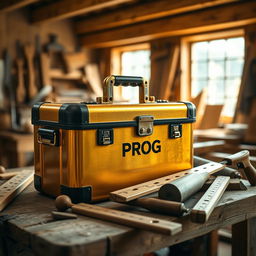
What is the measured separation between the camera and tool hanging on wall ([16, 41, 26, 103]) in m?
5.61

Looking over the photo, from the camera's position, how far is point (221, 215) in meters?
1.40

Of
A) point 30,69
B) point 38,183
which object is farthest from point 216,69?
point 38,183

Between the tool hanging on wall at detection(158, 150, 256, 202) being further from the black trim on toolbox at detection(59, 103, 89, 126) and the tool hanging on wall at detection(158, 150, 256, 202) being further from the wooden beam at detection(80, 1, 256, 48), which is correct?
the wooden beam at detection(80, 1, 256, 48)

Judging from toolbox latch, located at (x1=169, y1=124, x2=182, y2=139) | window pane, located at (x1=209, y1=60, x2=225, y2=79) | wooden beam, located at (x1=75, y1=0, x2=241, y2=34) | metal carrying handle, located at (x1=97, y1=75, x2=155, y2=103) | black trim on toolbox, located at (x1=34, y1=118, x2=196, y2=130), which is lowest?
toolbox latch, located at (x1=169, y1=124, x2=182, y2=139)

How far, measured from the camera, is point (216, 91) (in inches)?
196

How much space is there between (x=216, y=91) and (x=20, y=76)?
2.67 metres

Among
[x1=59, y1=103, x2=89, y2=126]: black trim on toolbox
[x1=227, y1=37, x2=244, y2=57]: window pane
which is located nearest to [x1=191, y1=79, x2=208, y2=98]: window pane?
[x1=227, y1=37, x2=244, y2=57]: window pane

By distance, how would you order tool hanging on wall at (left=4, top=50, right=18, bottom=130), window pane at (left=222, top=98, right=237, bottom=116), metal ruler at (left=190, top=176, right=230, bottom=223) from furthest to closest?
tool hanging on wall at (left=4, top=50, right=18, bottom=130)
window pane at (left=222, top=98, right=237, bottom=116)
metal ruler at (left=190, top=176, right=230, bottom=223)

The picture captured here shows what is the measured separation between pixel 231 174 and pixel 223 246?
221 centimetres

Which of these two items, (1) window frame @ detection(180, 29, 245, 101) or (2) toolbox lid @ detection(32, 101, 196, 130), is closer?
(2) toolbox lid @ detection(32, 101, 196, 130)

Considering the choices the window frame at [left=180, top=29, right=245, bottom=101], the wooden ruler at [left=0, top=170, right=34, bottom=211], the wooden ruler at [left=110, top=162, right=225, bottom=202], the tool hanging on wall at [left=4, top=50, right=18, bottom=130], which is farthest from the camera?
the tool hanging on wall at [left=4, top=50, right=18, bottom=130]

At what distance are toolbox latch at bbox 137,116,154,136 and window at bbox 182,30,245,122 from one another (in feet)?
10.9

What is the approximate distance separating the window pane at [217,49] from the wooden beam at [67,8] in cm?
118

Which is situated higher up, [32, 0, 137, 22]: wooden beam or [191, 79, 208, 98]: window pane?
[32, 0, 137, 22]: wooden beam
